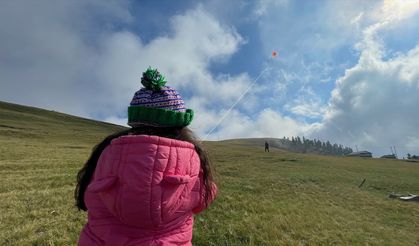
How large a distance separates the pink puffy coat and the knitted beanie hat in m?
0.31

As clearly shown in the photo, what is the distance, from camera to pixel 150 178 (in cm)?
334

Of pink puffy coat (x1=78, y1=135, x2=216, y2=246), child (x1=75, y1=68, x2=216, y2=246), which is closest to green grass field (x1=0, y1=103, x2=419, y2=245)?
child (x1=75, y1=68, x2=216, y2=246)

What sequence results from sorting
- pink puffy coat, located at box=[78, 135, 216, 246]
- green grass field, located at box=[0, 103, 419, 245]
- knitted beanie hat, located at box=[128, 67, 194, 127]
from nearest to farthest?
pink puffy coat, located at box=[78, 135, 216, 246]
knitted beanie hat, located at box=[128, 67, 194, 127]
green grass field, located at box=[0, 103, 419, 245]

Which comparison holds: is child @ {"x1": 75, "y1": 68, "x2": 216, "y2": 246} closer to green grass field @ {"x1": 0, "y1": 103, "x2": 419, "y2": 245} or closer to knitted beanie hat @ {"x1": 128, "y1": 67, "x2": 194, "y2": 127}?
knitted beanie hat @ {"x1": 128, "y1": 67, "x2": 194, "y2": 127}

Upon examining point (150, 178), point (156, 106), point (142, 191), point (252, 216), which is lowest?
point (252, 216)

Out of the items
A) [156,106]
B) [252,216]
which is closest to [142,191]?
[156,106]

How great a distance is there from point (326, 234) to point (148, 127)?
7802 mm

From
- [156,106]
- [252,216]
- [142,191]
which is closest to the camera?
[142,191]

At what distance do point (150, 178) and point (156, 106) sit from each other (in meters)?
0.77

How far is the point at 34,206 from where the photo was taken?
10797 mm

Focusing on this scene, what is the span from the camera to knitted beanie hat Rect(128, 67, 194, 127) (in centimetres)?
376

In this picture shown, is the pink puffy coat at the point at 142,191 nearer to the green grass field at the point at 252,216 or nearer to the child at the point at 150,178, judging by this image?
the child at the point at 150,178

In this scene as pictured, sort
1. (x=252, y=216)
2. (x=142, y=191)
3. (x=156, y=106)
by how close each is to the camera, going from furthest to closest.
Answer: (x=252, y=216) < (x=156, y=106) < (x=142, y=191)

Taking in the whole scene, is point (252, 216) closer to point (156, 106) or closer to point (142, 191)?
point (156, 106)
